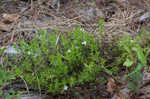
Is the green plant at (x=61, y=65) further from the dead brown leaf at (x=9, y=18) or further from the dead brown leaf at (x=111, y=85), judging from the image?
the dead brown leaf at (x=9, y=18)

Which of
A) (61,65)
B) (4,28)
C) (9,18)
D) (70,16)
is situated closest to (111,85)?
(61,65)

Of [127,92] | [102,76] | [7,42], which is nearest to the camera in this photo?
[127,92]

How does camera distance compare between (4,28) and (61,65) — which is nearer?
(61,65)

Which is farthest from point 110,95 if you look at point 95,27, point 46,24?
point 46,24

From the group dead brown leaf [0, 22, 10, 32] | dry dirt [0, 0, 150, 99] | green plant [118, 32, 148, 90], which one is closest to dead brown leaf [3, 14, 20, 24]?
dry dirt [0, 0, 150, 99]

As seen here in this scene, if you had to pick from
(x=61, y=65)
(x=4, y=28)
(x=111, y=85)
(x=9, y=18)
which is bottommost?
(x=111, y=85)

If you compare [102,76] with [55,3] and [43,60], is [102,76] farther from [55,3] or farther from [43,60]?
[55,3]

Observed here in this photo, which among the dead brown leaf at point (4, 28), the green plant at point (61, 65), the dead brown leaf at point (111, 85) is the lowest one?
the dead brown leaf at point (111, 85)

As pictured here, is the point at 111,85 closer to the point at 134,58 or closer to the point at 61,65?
the point at 134,58

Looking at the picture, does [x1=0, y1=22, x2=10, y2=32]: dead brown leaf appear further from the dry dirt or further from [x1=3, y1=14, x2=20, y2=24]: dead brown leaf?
[x1=3, y1=14, x2=20, y2=24]: dead brown leaf

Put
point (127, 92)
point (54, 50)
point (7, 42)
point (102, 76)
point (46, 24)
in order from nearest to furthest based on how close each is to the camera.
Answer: point (127, 92), point (102, 76), point (54, 50), point (7, 42), point (46, 24)

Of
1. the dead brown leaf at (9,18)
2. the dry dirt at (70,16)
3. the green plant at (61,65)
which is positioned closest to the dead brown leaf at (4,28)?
the dry dirt at (70,16)
